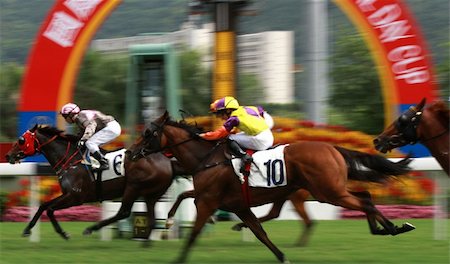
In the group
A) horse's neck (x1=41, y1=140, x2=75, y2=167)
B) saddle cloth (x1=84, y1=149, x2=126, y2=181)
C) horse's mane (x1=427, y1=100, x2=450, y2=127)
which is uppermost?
horse's mane (x1=427, y1=100, x2=450, y2=127)

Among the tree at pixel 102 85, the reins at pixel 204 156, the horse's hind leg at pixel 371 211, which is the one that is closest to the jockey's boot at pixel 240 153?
the reins at pixel 204 156

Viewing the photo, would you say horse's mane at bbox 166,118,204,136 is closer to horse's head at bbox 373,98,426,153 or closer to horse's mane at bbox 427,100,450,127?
horse's head at bbox 373,98,426,153

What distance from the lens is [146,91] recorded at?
10.4 meters

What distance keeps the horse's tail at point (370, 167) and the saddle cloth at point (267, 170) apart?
2.05ft

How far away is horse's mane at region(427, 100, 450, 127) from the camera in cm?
762

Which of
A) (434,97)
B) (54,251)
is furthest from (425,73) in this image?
(54,251)

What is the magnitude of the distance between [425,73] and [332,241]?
5.20 m

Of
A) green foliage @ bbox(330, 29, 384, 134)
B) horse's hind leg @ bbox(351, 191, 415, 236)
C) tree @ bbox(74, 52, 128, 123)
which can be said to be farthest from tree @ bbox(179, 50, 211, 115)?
horse's hind leg @ bbox(351, 191, 415, 236)

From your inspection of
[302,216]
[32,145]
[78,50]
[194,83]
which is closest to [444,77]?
[78,50]

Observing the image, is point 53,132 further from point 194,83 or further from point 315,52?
point 194,83

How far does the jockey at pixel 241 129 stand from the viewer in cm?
755

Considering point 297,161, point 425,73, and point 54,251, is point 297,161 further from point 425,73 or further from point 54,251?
point 425,73

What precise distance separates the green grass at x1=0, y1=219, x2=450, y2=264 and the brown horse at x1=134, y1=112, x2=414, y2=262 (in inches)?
15.8

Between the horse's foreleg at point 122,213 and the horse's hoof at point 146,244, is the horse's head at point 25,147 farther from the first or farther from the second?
the horse's hoof at point 146,244
